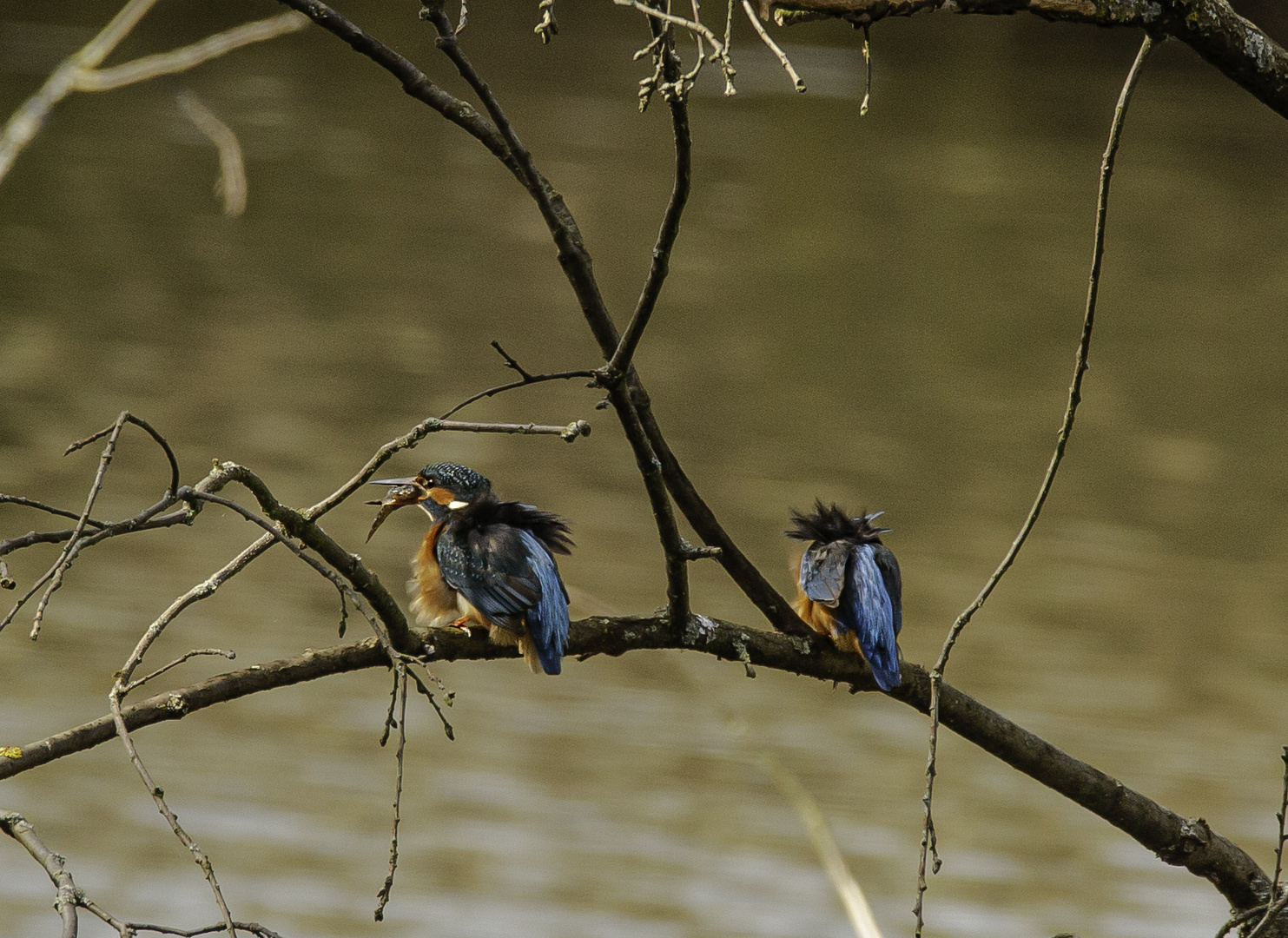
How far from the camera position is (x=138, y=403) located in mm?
8742

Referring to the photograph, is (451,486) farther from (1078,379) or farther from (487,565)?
(1078,379)

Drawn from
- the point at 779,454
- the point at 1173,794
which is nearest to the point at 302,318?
the point at 779,454

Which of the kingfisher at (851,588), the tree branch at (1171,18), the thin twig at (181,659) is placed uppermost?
the tree branch at (1171,18)

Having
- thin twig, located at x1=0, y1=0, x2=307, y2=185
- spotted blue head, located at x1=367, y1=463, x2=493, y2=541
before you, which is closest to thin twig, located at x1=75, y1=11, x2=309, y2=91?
thin twig, located at x1=0, y1=0, x2=307, y2=185

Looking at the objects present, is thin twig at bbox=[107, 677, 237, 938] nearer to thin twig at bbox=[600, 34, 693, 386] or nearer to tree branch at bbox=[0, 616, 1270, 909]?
tree branch at bbox=[0, 616, 1270, 909]

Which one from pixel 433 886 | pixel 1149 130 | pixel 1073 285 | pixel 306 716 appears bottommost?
pixel 433 886

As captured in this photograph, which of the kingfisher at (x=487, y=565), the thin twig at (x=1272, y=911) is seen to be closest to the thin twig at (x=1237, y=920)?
the thin twig at (x=1272, y=911)

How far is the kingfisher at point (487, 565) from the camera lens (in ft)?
7.37

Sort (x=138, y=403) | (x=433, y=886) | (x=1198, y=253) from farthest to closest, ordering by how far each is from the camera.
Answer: (x=1198, y=253)
(x=138, y=403)
(x=433, y=886)

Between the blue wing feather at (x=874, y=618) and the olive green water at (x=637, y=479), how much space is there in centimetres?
40

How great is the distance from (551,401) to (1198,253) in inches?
291

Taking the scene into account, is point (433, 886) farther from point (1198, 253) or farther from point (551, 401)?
point (1198, 253)

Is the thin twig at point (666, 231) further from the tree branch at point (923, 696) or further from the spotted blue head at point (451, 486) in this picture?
the spotted blue head at point (451, 486)

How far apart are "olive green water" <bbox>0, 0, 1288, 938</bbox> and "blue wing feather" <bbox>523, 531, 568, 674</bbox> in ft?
0.69
